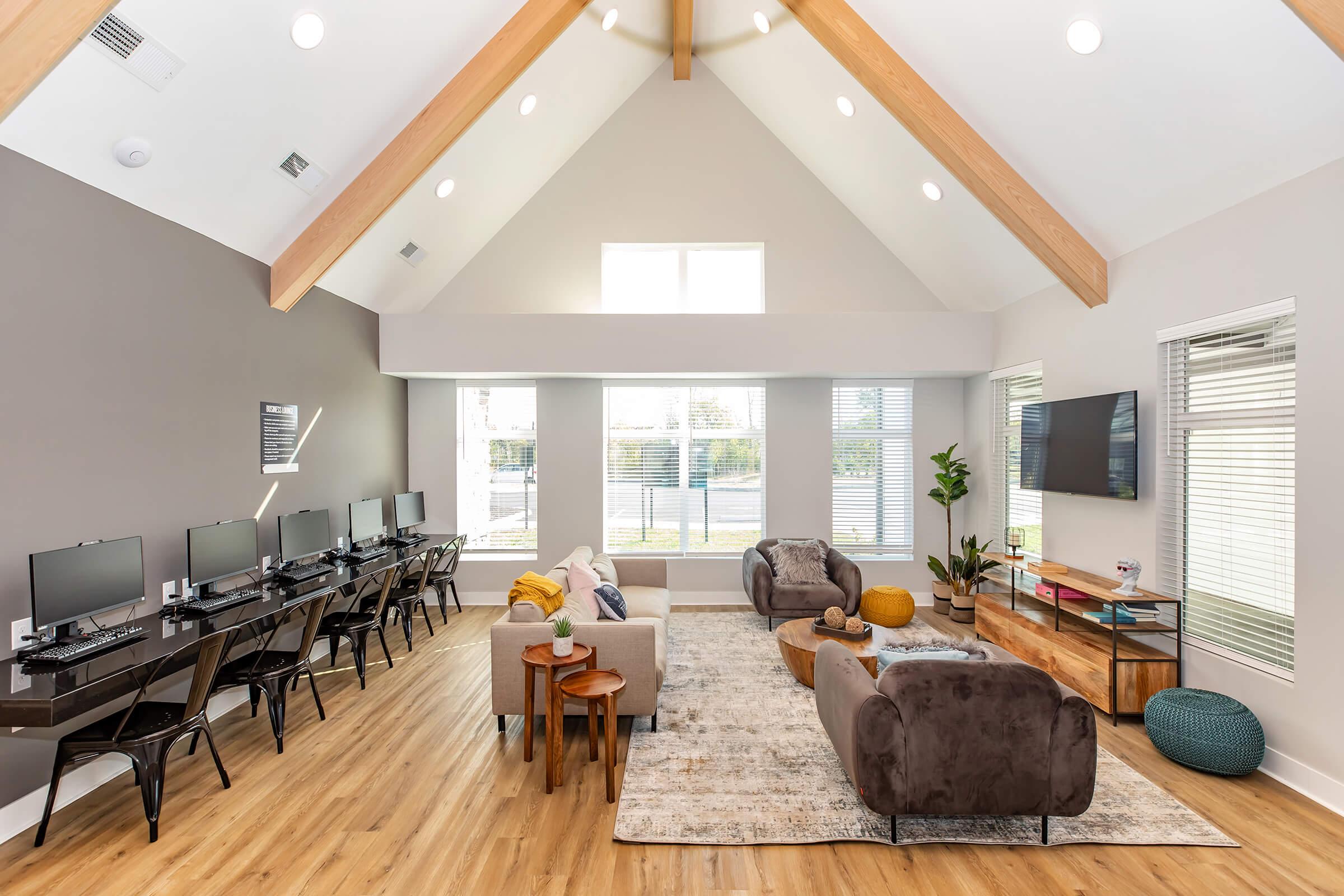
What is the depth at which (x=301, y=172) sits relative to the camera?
13.5ft

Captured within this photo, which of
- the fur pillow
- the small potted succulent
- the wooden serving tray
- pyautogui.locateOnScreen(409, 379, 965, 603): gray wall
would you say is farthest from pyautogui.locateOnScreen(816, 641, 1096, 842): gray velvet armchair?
pyautogui.locateOnScreen(409, 379, 965, 603): gray wall

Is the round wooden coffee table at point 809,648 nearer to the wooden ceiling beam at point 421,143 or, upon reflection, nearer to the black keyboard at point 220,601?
the black keyboard at point 220,601

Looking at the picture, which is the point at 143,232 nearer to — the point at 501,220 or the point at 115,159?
the point at 115,159

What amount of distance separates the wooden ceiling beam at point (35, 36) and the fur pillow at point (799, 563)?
5.55 metres

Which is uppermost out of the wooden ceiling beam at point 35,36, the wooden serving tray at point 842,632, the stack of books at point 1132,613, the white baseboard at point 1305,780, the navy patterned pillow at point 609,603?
the wooden ceiling beam at point 35,36

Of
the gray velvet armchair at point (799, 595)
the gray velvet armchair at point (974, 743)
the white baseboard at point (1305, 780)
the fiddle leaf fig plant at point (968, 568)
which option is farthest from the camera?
the fiddle leaf fig plant at point (968, 568)

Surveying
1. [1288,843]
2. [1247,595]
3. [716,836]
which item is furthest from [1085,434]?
[716,836]

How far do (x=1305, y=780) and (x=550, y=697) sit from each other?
3723 millimetres

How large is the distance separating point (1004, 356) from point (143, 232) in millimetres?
6640

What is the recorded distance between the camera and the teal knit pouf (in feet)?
10.6

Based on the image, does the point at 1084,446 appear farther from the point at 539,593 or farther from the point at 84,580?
the point at 84,580

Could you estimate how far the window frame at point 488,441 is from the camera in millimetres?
7109

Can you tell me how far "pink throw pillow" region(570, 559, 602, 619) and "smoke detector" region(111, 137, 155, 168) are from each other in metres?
3.47

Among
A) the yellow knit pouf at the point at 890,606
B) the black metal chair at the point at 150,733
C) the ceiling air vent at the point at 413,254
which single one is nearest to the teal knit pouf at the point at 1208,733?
the yellow knit pouf at the point at 890,606
